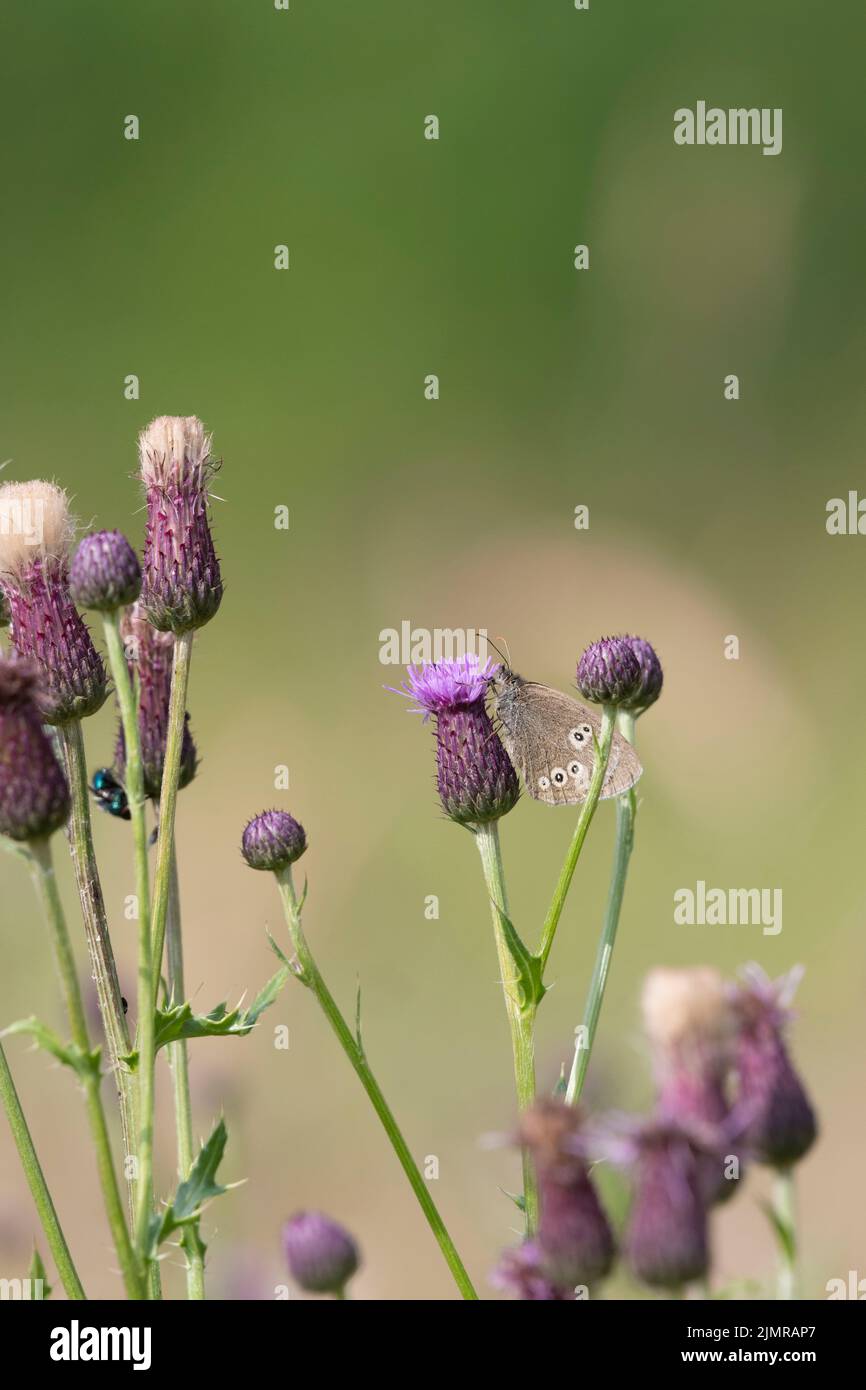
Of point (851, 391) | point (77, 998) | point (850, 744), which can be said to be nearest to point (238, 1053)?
point (850, 744)

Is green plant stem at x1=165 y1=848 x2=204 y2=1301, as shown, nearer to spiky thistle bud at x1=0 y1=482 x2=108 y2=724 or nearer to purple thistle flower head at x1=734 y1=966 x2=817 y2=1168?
spiky thistle bud at x1=0 y1=482 x2=108 y2=724

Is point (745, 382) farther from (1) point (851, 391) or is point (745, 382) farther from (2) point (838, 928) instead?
(2) point (838, 928)

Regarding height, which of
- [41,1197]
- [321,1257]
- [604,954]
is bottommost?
[321,1257]

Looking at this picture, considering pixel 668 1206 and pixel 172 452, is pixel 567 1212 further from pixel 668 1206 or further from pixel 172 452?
pixel 172 452

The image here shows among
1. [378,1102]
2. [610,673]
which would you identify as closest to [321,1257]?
[378,1102]

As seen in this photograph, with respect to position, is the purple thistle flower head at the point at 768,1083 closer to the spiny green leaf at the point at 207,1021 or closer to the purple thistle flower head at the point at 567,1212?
the purple thistle flower head at the point at 567,1212

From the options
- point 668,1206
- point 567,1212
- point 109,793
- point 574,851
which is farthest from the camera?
point 109,793

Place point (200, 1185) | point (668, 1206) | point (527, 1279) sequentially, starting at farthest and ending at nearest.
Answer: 1. point (200, 1185)
2. point (527, 1279)
3. point (668, 1206)
